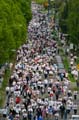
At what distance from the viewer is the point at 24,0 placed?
98.3 m

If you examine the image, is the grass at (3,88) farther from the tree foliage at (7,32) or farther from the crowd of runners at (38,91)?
the tree foliage at (7,32)

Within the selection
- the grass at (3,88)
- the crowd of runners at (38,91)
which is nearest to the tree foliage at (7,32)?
the grass at (3,88)

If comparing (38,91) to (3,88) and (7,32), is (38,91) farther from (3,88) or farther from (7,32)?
(7,32)

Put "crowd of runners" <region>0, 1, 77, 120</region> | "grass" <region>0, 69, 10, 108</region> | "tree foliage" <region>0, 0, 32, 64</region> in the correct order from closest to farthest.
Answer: "crowd of runners" <region>0, 1, 77, 120</region> → "grass" <region>0, 69, 10, 108</region> → "tree foliage" <region>0, 0, 32, 64</region>

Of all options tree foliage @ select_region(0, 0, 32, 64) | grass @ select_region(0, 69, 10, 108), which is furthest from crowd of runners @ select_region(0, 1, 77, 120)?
tree foliage @ select_region(0, 0, 32, 64)

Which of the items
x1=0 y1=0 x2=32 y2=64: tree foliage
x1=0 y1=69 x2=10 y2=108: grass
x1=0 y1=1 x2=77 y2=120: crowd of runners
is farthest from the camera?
x1=0 y1=0 x2=32 y2=64: tree foliage

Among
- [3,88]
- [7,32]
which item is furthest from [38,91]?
[7,32]

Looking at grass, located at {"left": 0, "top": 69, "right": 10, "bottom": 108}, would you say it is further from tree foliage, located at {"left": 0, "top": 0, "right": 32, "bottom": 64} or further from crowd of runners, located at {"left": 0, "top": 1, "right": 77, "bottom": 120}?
tree foliage, located at {"left": 0, "top": 0, "right": 32, "bottom": 64}

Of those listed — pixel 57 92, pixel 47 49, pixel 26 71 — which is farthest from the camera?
pixel 47 49

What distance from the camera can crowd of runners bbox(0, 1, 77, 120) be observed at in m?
46.8

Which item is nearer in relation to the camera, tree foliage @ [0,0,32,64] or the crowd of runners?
the crowd of runners

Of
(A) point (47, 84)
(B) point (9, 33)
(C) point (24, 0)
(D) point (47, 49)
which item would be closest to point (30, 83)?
(A) point (47, 84)

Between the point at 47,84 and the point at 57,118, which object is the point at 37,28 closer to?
the point at 47,84

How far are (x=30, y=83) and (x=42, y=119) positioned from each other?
1346 cm
